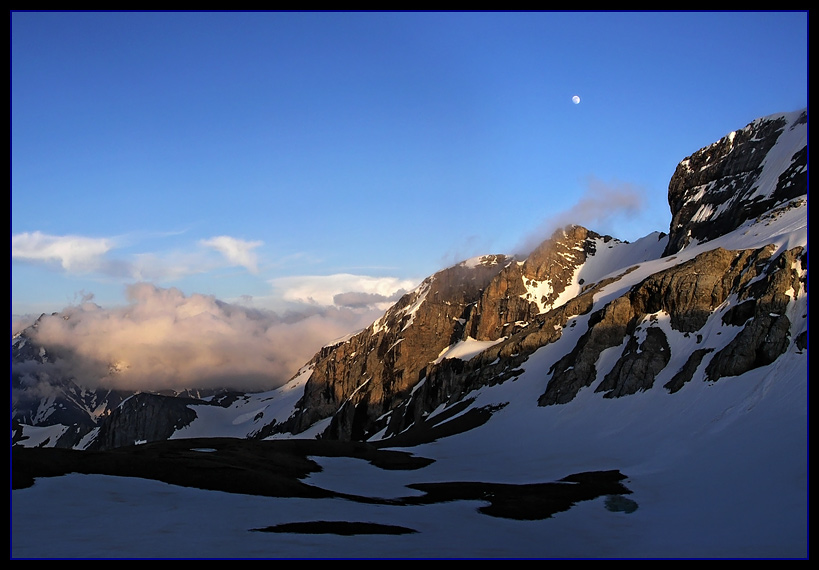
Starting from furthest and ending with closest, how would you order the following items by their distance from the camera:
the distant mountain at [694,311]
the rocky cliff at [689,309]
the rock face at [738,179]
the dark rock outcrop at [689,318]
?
the rock face at [738,179], the rocky cliff at [689,309], the distant mountain at [694,311], the dark rock outcrop at [689,318]

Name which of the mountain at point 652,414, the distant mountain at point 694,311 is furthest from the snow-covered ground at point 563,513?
the distant mountain at point 694,311

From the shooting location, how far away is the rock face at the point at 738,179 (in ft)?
467

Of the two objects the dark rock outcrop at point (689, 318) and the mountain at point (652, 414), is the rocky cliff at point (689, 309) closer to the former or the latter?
the dark rock outcrop at point (689, 318)

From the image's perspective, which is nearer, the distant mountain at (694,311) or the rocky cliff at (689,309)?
the distant mountain at (694,311)

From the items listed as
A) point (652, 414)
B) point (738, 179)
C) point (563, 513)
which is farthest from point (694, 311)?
point (738, 179)

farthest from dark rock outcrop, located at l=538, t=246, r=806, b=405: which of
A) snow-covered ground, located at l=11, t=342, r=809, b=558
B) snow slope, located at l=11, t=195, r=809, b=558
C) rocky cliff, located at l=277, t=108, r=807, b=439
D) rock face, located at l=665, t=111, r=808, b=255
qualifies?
rock face, located at l=665, t=111, r=808, b=255

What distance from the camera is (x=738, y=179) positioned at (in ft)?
541

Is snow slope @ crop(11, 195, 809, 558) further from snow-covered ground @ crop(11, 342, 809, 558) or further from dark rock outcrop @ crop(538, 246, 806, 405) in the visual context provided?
dark rock outcrop @ crop(538, 246, 806, 405)

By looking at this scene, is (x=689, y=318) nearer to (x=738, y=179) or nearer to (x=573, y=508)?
(x=573, y=508)

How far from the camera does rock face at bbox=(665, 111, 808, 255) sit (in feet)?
467

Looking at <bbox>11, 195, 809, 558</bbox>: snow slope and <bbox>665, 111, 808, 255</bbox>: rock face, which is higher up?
<bbox>665, 111, 808, 255</bbox>: rock face

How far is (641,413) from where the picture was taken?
290 ft
